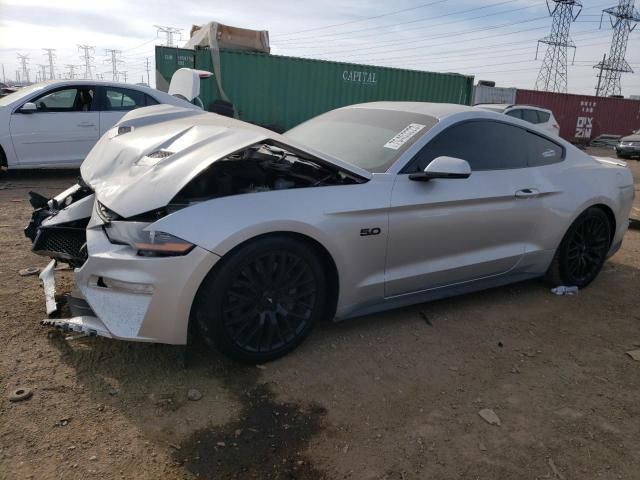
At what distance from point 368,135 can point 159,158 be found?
1.42 m

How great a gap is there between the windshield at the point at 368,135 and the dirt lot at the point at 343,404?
110 centimetres

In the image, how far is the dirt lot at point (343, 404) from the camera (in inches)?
87.0

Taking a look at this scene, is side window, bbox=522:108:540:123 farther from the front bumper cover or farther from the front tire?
the front bumper cover

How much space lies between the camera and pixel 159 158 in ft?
9.57

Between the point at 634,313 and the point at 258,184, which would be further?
the point at 634,313

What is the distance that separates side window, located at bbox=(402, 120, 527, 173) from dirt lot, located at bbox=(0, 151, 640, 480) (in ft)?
3.56

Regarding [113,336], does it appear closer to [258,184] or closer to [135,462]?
[135,462]

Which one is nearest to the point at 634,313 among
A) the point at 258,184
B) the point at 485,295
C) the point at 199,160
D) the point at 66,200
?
the point at 485,295

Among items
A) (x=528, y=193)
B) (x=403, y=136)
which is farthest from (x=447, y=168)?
(x=528, y=193)

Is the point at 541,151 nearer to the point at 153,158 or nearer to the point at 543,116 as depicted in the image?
the point at 153,158

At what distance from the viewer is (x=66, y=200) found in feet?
11.8

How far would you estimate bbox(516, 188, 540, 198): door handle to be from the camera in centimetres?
372

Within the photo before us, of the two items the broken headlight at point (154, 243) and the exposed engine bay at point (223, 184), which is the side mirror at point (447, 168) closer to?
the exposed engine bay at point (223, 184)

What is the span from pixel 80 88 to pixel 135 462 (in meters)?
6.87
